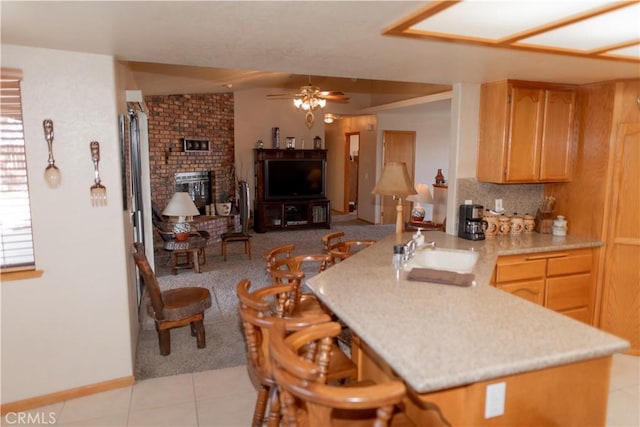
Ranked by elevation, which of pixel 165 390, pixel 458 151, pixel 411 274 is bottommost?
pixel 165 390

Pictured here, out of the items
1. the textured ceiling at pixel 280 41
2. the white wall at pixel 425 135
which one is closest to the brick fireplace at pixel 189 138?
the white wall at pixel 425 135

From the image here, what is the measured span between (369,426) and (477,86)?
3239 mm

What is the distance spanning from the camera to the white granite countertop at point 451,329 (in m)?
1.47

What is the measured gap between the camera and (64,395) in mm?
2812

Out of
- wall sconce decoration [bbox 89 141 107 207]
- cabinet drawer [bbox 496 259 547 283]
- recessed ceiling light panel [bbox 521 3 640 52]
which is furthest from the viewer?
cabinet drawer [bbox 496 259 547 283]

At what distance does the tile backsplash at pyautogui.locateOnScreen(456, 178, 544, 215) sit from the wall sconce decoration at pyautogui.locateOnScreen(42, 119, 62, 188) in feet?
10.3

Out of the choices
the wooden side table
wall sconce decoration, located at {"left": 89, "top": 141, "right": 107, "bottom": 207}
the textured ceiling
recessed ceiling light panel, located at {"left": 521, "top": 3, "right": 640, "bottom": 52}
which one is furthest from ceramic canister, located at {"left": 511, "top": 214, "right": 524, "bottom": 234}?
the wooden side table

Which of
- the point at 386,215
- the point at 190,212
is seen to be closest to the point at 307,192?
the point at 386,215

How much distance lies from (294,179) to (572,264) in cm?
625

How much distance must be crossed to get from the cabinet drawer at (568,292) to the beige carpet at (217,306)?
99.3 inches

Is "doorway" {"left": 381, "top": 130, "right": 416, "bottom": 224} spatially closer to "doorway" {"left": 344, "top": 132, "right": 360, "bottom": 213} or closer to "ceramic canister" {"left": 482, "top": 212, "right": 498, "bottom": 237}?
"doorway" {"left": 344, "top": 132, "right": 360, "bottom": 213}

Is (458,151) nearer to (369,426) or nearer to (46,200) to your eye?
(369,426)

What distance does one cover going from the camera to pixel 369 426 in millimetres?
1568

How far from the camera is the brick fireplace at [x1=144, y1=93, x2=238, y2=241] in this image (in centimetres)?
789
